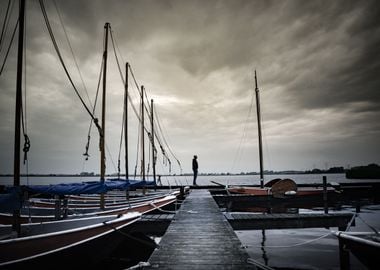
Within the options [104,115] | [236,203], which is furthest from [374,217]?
[104,115]

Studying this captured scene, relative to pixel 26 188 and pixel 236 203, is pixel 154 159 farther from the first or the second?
pixel 26 188

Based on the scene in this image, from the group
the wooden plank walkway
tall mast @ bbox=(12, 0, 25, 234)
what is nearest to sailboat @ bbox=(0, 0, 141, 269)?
tall mast @ bbox=(12, 0, 25, 234)

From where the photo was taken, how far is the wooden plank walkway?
517cm

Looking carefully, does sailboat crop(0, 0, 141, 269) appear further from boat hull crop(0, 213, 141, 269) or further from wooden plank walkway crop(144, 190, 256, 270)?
wooden plank walkway crop(144, 190, 256, 270)

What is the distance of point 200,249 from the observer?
6.23 m

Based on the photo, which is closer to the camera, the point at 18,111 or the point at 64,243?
the point at 64,243

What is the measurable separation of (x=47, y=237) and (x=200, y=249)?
458 cm

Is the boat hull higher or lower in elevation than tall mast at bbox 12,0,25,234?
lower

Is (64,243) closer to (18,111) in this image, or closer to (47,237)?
(47,237)

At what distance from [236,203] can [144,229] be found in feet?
37.2

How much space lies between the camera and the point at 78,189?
1069 cm

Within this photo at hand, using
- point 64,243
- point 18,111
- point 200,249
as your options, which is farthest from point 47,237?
point 200,249

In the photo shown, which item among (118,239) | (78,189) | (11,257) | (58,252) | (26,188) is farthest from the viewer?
(78,189)

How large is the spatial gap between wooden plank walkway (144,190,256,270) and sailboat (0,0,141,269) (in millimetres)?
2421
